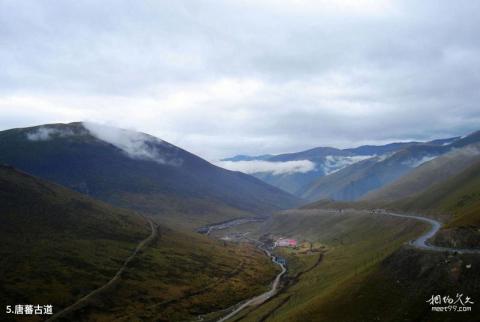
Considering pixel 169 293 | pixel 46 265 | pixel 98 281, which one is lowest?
pixel 169 293

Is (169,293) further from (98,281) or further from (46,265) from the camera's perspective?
(46,265)

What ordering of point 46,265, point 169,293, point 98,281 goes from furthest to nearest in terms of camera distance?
point 169,293
point 46,265
point 98,281

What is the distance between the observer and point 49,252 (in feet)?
575

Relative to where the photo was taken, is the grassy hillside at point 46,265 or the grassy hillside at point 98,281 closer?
the grassy hillside at point 46,265

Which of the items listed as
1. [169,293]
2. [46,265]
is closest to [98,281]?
[46,265]

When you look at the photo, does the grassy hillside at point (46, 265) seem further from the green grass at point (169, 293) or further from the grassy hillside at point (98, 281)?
the green grass at point (169, 293)

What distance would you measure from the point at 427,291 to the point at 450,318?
36.1 feet

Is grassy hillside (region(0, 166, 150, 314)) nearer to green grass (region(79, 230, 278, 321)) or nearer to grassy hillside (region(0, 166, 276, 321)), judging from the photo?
grassy hillside (region(0, 166, 276, 321))

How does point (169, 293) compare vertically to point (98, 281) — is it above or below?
below

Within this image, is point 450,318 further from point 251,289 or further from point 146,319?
point 251,289

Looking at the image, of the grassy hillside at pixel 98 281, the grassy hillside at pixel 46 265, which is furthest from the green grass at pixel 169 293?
the grassy hillside at pixel 46 265

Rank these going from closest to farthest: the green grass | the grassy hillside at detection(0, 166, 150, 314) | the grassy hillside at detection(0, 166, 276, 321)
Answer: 1. the grassy hillside at detection(0, 166, 150, 314)
2. the grassy hillside at detection(0, 166, 276, 321)
3. the green grass

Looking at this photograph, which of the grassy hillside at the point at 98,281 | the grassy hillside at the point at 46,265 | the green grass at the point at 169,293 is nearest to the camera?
the grassy hillside at the point at 46,265

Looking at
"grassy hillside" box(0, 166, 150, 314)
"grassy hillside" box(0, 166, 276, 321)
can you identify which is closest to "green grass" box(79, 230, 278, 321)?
"grassy hillside" box(0, 166, 276, 321)
